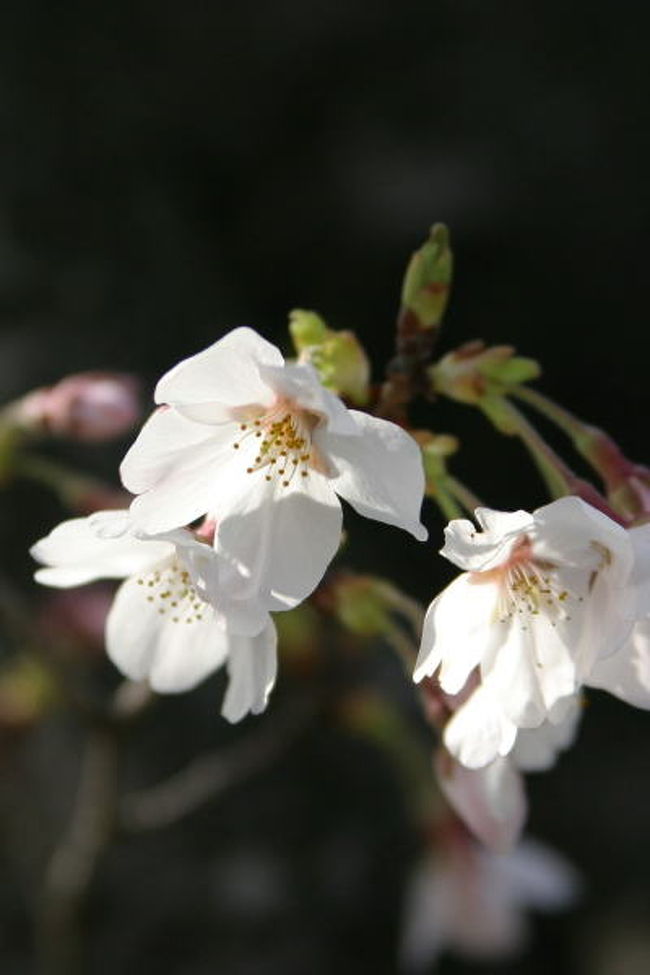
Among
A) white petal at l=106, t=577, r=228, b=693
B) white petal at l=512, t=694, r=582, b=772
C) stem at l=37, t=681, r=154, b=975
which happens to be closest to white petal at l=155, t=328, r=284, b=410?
white petal at l=106, t=577, r=228, b=693

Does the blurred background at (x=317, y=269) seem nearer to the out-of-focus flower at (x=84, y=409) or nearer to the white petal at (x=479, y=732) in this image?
the out-of-focus flower at (x=84, y=409)

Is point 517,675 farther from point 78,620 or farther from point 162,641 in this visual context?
point 78,620

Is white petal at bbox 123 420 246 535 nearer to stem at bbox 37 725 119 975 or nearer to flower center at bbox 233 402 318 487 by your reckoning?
flower center at bbox 233 402 318 487

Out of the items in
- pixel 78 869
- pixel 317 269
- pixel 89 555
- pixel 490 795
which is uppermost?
pixel 89 555

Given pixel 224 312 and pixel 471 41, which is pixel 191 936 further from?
pixel 471 41

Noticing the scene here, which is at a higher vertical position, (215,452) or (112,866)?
(215,452)

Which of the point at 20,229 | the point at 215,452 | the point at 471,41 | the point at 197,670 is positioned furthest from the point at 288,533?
the point at 471,41

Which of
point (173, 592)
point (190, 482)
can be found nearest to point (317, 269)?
point (173, 592)
